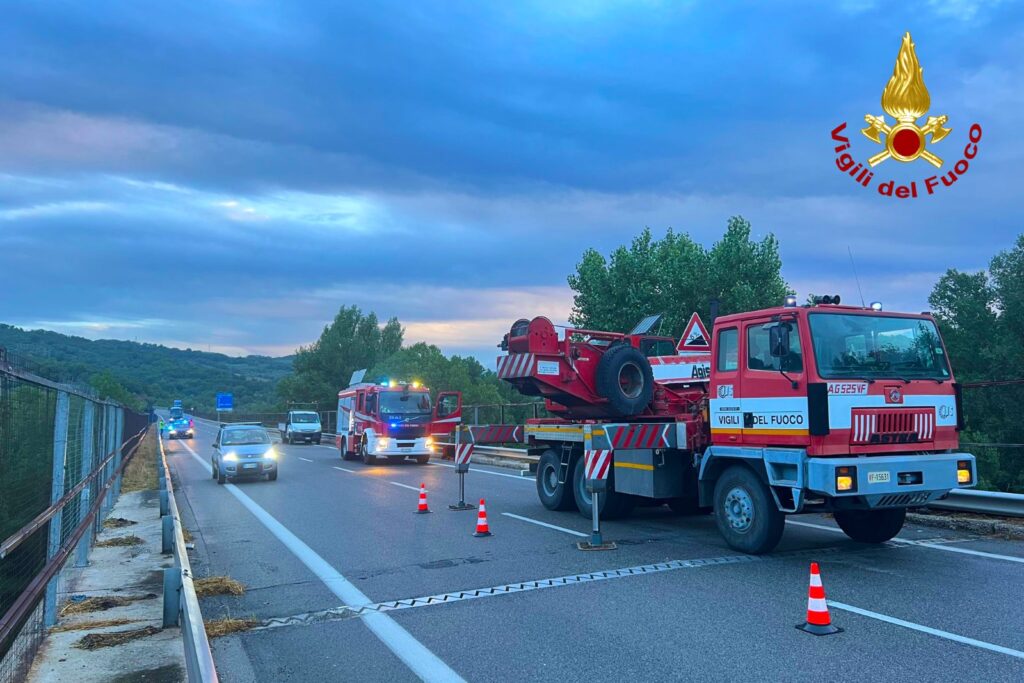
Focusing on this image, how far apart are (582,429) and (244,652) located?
685 centimetres

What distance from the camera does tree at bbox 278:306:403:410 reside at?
74000 millimetres

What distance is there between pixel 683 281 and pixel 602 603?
23.0 m

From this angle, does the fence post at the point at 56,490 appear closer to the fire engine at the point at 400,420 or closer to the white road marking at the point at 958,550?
the white road marking at the point at 958,550

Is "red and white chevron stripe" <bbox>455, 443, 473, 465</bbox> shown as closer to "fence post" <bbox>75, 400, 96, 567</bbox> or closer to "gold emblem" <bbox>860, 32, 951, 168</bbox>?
"fence post" <bbox>75, 400, 96, 567</bbox>

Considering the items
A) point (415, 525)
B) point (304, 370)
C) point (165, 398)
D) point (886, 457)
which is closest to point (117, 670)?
point (415, 525)

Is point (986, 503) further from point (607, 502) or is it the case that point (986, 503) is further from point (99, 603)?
point (99, 603)

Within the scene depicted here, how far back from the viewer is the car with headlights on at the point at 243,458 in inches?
740

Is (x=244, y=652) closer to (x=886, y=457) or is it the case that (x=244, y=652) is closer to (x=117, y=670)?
(x=117, y=670)

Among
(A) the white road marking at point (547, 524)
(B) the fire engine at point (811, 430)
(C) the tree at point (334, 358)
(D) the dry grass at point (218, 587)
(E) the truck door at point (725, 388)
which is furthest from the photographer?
(C) the tree at point (334, 358)

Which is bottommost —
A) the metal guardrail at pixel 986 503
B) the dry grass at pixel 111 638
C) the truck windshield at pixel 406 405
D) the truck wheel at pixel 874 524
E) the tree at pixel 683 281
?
the dry grass at pixel 111 638

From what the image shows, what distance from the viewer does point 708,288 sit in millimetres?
28172

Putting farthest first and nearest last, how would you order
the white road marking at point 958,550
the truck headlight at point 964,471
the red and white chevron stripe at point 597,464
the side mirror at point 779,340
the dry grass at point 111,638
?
the red and white chevron stripe at point 597,464
the truck headlight at point 964,471
the white road marking at point 958,550
the side mirror at point 779,340
the dry grass at point 111,638

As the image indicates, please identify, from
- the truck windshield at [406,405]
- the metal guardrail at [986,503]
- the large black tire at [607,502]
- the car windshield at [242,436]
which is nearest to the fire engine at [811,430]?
the large black tire at [607,502]

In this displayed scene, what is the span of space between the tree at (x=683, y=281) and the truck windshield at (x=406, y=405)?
780cm
